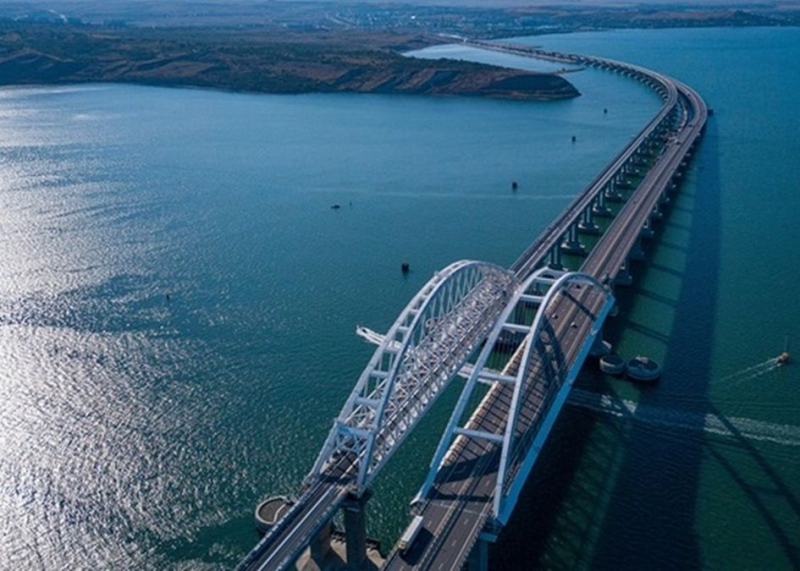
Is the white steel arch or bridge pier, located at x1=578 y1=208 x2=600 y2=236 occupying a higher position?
the white steel arch

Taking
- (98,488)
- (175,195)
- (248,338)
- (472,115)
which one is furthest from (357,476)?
(472,115)

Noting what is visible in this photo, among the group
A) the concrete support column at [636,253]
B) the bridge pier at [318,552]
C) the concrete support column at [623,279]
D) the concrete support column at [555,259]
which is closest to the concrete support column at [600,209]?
the concrete support column at [636,253]

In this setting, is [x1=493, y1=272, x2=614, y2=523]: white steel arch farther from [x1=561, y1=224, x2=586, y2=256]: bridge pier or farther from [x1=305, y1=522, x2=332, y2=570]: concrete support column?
[x1=561, y1=224, x2=586, y2=256]: bridge pier

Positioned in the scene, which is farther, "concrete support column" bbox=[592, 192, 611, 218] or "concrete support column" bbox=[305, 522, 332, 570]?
"concrete support column" bbox=[592, 192, 611, 218]

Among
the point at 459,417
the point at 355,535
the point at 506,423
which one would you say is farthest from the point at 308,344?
the point at 355,535

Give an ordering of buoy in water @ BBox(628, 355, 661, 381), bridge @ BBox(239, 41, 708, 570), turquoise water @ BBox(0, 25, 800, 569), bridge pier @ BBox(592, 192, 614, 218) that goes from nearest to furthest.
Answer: bridge @ BBox(239, 41, 708, 570) → turquoise water @ BBox(0, 25, 800, 569) → buoy in water @ BBox(628, 355, 661, 381) → bridge pier @ BBox(592, 192, 614, 218)

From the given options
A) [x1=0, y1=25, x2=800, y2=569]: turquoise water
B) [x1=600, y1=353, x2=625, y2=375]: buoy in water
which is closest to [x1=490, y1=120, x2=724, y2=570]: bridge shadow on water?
[x1=0, y1=25, x2=800, y2=569]: turquoise water
